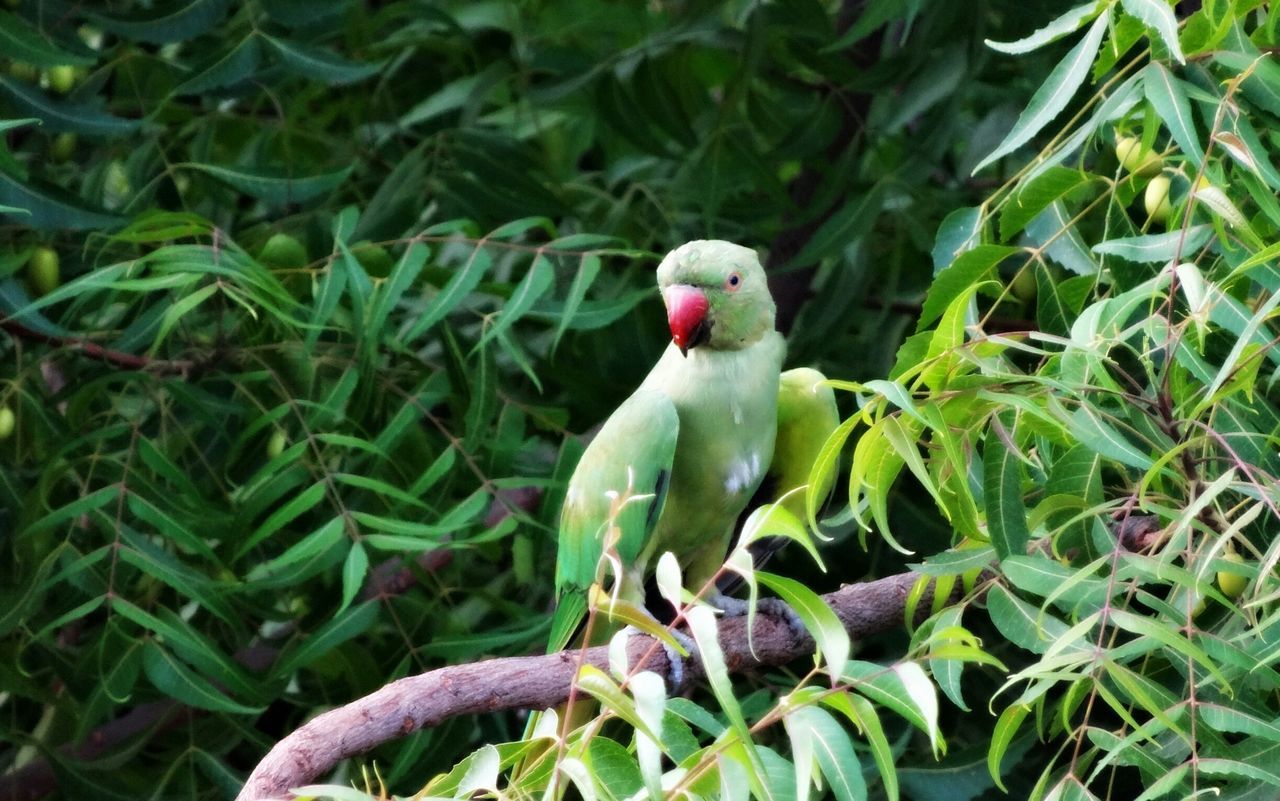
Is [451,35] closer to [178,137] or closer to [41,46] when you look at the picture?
[178,137]

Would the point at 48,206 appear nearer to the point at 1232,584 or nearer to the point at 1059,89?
the point at 1059,89

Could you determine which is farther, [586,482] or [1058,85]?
[586,482]

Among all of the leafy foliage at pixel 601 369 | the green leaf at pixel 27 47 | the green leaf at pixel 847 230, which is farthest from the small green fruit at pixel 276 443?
the green leaf at pixel 847 230

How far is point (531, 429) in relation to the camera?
3281 mm

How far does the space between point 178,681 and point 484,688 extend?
0.85 meters

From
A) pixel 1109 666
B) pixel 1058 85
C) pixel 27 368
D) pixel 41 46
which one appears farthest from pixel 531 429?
pixel 1109 666

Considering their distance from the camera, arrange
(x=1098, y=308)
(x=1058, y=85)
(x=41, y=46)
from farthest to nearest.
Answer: (x=41, y=46) < (x=1058, y=85) < (x=1098, y=308)

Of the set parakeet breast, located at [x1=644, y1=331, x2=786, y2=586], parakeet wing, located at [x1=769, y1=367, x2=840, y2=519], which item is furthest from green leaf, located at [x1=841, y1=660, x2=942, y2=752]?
parakeet wing, located at [x1=769, y1=367, x2=840, y2=519]

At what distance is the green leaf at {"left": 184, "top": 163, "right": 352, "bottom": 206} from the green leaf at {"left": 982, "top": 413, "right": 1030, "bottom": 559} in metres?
1.63

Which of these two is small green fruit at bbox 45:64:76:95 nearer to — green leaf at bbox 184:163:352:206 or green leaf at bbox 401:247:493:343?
green leaf at bbox 184:163:352:206

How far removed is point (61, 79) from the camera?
3.07m

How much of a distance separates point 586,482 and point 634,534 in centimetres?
12

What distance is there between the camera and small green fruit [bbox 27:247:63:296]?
282 centimetres

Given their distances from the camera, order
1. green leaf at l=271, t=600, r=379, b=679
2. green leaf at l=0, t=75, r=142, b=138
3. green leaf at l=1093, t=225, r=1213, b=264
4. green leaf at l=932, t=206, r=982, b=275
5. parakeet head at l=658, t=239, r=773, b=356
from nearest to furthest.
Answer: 1. green leaf at l=1093, t=225, r=1213, b=264
2. green leaf at l=932, t=206, r=982, b=275
3. parakeet head at l=658, t=239, r=773, b=356
4. green leaf at l=271, t=600, r=379, b=679
5. green leaf at l=0, t=75, r=142, b=138
